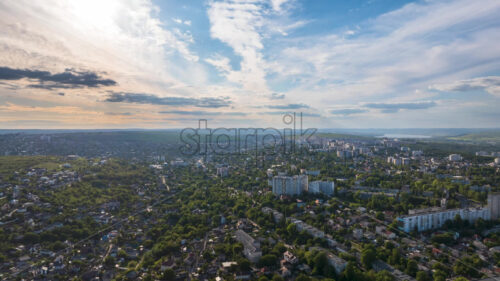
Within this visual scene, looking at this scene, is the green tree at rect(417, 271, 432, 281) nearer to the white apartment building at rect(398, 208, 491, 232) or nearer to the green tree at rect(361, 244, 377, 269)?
the green tree at rect(361, 244, 377, 269)

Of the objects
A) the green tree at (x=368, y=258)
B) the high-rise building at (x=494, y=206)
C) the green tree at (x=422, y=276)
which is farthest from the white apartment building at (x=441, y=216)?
the green tree at (x=422, y=276)

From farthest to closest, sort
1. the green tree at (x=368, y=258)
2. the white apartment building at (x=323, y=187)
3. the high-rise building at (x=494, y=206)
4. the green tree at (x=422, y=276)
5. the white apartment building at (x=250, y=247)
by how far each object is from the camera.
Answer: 1. the white apartment building at (x=323, y=187)
2. the high-rise building at (x=494, y=206)
3. the white apartment building at (x=250, y=247)
4. the green tree at (x=368, y=258)
5. the green tree at (x=422, y=276)

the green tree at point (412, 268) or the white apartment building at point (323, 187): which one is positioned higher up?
the white apartment building at point (323, 187)

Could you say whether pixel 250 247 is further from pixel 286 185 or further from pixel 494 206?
pixel 494 206

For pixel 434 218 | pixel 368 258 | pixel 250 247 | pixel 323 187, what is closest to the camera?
pixel 368 258

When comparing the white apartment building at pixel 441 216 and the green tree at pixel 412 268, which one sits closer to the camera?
the green tree at pixel 412 268

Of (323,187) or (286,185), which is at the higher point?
(286,185)

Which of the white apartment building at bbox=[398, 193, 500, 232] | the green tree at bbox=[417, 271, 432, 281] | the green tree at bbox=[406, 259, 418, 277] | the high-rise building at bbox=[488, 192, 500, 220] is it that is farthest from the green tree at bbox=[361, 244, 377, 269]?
the high-rise building at bbox=[488, 192, 500, 220]

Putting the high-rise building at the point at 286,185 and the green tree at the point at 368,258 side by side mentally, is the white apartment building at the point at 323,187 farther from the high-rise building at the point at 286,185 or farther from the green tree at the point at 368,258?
the green tree at the point at 368,258

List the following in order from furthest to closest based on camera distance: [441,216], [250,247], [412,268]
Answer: [441,216]
[250,247]
[412,268]

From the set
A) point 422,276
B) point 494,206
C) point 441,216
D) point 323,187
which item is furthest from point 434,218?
point 323,187

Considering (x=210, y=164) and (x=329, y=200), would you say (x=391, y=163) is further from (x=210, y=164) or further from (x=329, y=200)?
(x=210, y=164)

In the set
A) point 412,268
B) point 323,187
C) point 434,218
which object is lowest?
point 412,268

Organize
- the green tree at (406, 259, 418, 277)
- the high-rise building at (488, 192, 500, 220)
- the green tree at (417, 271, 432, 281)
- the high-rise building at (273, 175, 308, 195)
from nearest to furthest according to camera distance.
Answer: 1. the green tree at (417, 271, 432, 281)
2. the green tree at (406, 259, 418, 277)
3. the high-rise building at (488, 192, 500, 220)
4. the high-rise building at (273, 175, 308, 195)
